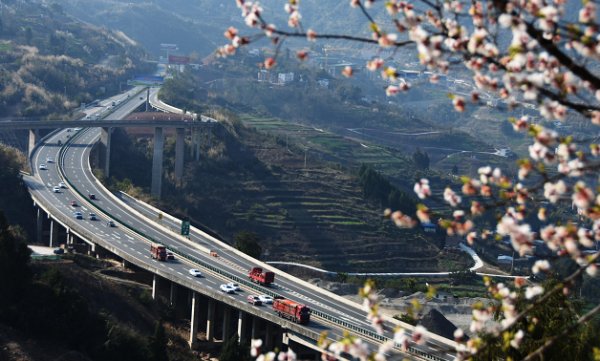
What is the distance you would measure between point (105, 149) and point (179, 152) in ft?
30.1

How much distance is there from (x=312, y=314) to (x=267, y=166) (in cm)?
6471

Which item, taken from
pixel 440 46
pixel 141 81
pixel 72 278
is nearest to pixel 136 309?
pixel 72 278

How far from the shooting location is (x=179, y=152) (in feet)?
349

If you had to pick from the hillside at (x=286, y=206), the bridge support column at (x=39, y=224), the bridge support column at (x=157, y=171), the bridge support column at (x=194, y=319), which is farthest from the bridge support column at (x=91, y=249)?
the bridge support column at (x=157, y=171)

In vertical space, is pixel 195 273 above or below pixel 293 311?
below

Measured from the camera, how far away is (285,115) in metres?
194

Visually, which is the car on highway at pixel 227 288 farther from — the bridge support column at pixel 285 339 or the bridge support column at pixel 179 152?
the bridge support column at pixel 179 152

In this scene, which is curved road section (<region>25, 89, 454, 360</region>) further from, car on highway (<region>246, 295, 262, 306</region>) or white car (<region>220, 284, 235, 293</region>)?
white car (<region>220, 284, 235, 293</region>)

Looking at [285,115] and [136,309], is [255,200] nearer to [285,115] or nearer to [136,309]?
[136,309]

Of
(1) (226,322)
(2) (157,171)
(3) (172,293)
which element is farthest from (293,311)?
(2) (157,171)

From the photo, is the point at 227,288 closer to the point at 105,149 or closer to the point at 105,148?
the point at 105,148

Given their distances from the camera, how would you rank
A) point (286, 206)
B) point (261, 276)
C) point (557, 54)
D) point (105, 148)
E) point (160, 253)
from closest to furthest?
point (557, 54), point (261, 276), point (160, 253), point (105, 148), point (286, 206)

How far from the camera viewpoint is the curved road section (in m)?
46.8

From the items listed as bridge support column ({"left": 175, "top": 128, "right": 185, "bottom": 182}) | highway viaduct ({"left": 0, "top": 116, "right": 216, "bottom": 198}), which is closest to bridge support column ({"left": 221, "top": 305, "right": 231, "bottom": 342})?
highway viaduct ({"left": 0, "top": 116, "right": 216, "bottom": 198})
